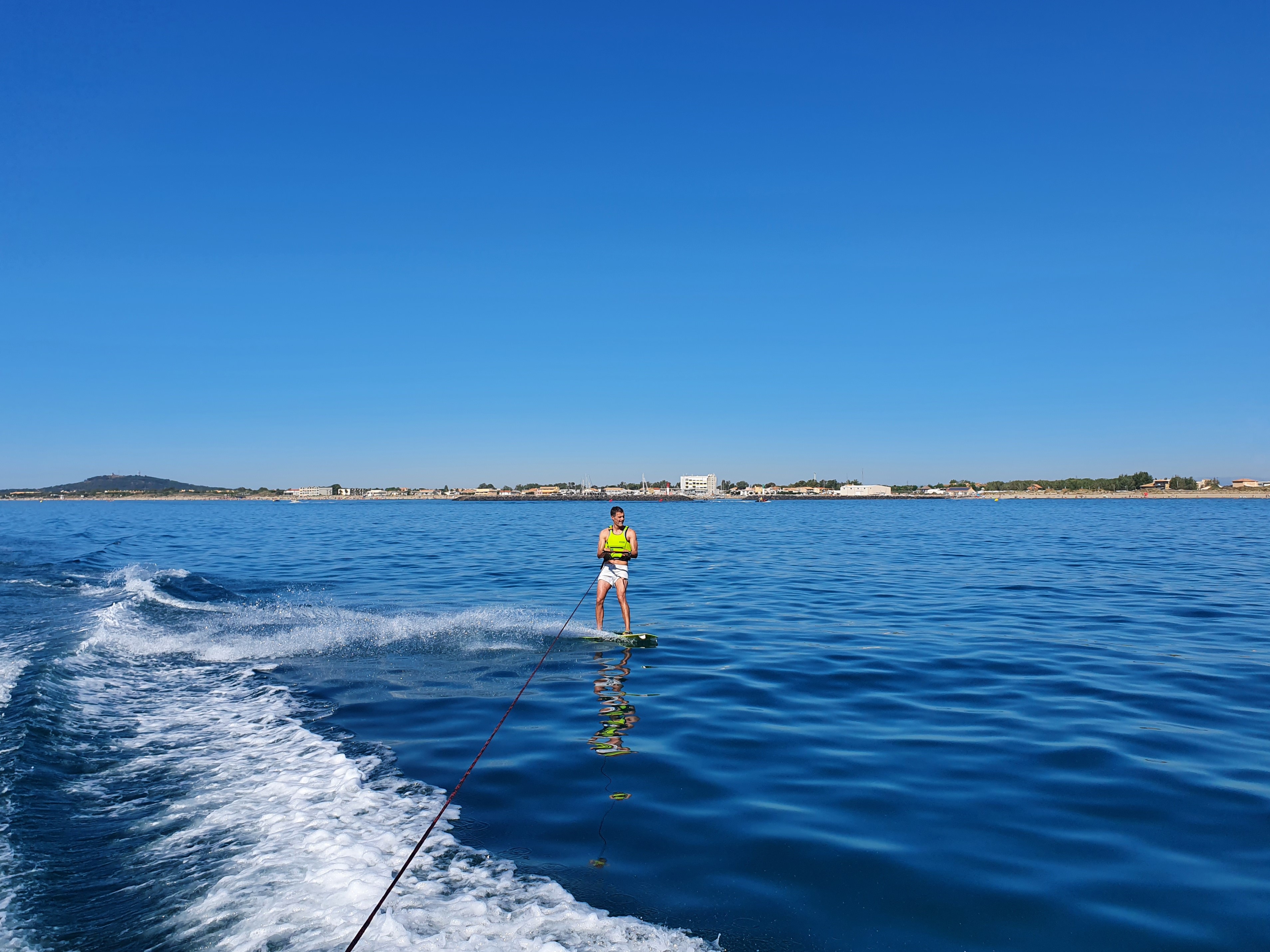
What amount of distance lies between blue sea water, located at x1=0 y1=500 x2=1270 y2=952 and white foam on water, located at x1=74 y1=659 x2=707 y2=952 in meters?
0.02

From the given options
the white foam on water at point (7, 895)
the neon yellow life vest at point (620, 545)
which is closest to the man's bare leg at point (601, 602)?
the neon yellow life vest at point (620, 545)

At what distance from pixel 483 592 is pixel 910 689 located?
1279 centimetres

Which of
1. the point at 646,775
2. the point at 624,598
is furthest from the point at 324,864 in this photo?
the point at 624,598

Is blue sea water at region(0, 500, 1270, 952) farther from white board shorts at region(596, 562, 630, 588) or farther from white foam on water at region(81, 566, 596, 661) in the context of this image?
white board shorts at region(596, 562, 630, 588)

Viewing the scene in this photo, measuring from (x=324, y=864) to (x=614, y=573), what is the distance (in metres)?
9.24

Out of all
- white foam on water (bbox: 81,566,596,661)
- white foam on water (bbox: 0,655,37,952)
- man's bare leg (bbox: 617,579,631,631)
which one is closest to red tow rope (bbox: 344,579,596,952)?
man's bare leg (bbox: 617,579,631,631)

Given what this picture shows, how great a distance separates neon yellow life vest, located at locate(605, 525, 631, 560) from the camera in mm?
13844

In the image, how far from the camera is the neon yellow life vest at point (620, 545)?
1384 centimetres

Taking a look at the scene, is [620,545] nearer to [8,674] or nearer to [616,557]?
[616,557]

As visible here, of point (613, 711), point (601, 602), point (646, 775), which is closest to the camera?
point (646, 775)

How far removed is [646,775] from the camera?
6629 millimetres

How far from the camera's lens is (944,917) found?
14.2 feet

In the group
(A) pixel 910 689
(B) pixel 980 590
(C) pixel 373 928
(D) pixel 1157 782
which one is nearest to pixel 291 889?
(C) pixel 373 928

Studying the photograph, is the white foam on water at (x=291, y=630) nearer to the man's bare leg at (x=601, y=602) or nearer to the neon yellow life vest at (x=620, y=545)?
the man's bare leg at (x=601, y=602)
